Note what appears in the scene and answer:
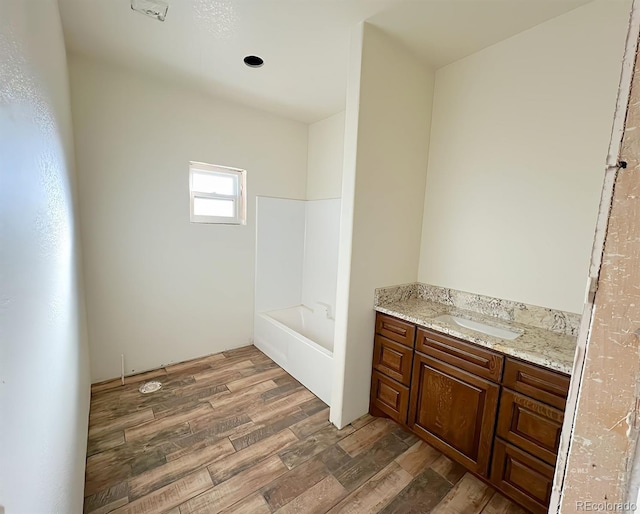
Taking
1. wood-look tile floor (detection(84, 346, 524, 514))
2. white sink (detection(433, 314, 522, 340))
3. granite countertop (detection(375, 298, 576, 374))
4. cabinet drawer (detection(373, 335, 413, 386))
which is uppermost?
granite countertop (detection(375, 298, 576, 374))

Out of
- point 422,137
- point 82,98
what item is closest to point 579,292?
point 422,137

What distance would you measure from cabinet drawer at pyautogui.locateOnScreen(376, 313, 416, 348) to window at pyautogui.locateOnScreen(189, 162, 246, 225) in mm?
1924

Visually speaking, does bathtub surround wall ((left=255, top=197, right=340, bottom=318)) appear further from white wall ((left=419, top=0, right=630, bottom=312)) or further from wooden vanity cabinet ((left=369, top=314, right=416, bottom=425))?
white wall ((left=419, top=0, right=630, bottom=312))

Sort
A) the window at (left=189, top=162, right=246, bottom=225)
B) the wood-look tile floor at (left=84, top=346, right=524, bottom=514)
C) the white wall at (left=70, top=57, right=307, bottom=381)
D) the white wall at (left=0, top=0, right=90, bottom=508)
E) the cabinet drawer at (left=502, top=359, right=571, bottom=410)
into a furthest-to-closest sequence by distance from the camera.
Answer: the window at (left=189, top=162, right=246, bottom=225) < the white wall at (left=70, top=57, right=307, bottom=381) < the wood-look tile floor at (left=84, top=346, right=524, bottom=514) < the cabinet drawer at (left=502, top=359, right=571, bottom=410) < the white wall at (left=0, top=0, right=90, bottom=508)

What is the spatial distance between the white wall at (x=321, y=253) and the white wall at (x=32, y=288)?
2.34 meters

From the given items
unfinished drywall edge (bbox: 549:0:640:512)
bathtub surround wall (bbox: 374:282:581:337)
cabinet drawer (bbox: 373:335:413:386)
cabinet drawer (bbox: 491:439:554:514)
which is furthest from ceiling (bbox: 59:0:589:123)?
cabinet drawer (bbox: 491:439:554:514)

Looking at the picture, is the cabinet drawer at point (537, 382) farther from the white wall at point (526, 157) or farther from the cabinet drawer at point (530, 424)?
the white wall at point (526, 157)

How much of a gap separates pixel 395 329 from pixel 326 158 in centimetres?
217

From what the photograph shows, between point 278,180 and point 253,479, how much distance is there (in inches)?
111

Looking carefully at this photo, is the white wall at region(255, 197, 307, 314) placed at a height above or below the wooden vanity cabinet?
above

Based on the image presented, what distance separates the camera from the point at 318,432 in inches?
78.7

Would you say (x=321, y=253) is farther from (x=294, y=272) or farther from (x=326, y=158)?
(x=326, y=158)

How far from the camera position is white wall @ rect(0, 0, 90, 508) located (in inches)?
24.0

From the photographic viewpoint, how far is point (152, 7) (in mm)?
1640
